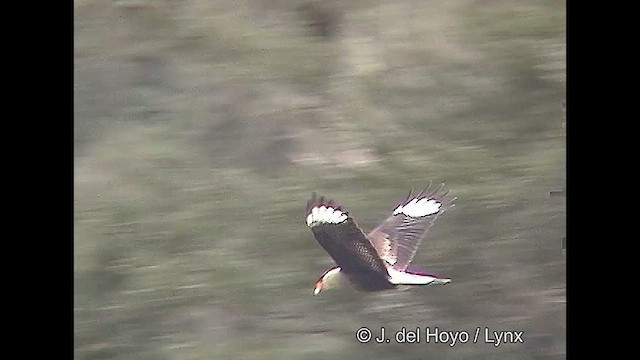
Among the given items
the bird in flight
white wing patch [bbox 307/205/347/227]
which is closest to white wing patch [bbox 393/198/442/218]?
the bird in flight

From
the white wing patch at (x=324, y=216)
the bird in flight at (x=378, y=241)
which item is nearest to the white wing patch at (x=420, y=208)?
the bird in flight at (x=378, y=241)

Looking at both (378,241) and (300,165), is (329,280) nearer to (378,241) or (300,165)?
(378,241)

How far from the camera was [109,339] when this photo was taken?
1.97 m

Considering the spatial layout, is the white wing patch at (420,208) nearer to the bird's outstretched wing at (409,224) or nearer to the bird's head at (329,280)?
the bird's outstretched wing at (409,224)

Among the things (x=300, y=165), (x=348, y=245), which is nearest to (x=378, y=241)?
(x=348, y=245)

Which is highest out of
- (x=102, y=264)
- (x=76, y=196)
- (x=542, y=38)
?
(x=542, y=38)

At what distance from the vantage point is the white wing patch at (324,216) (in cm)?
198

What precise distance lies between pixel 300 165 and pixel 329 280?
0.72 ft

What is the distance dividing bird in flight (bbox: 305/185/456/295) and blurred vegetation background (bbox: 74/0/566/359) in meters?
0.02

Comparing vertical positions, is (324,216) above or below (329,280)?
above

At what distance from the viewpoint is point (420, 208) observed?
6.54 ft
